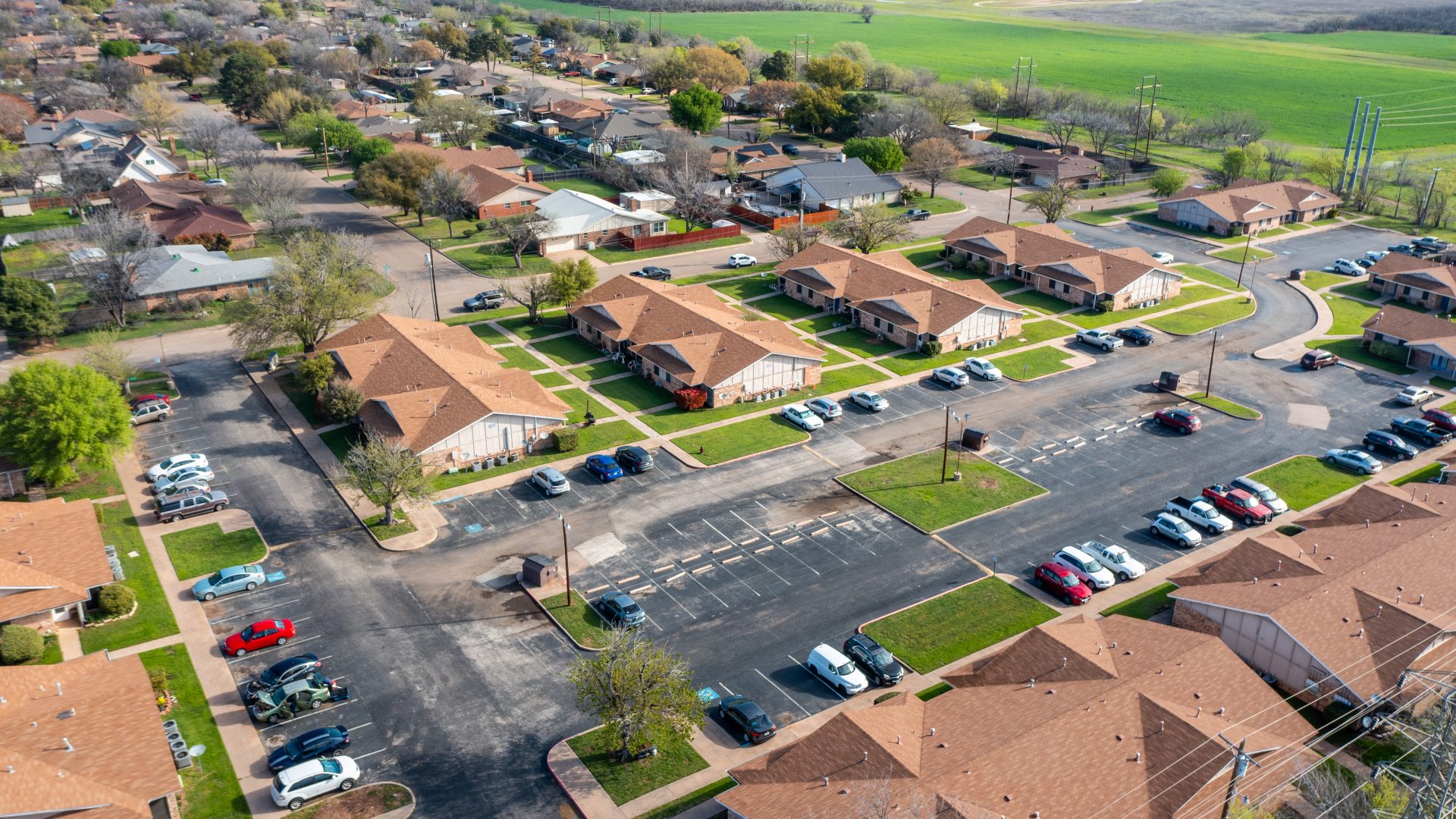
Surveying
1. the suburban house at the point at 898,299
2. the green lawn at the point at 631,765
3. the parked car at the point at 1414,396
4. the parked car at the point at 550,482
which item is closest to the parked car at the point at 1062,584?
the green lawn at the point at 631,765

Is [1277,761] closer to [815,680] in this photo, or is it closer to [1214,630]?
[1214,630]

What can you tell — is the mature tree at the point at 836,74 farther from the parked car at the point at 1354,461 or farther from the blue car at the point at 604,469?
the blue car at the point at 604,469

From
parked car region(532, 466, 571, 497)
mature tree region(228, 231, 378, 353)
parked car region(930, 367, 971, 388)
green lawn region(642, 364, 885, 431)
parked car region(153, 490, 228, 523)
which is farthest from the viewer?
parked car region(930, 367, 971, 388)

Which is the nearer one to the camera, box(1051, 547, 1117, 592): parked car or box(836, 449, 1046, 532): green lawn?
box(1051, 547, 1117, 592): parked car

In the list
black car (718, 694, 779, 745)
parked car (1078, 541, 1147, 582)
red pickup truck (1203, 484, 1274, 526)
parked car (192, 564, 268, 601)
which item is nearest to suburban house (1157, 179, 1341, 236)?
red pickup truck (1203, 484, 1274, 526)

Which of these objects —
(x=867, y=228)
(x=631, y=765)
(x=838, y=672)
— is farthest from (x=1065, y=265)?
(x=631, y=765)

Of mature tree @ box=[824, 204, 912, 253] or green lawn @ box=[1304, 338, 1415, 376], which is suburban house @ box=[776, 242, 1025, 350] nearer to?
mature tree @ box=[824, 204, 912, 253]
